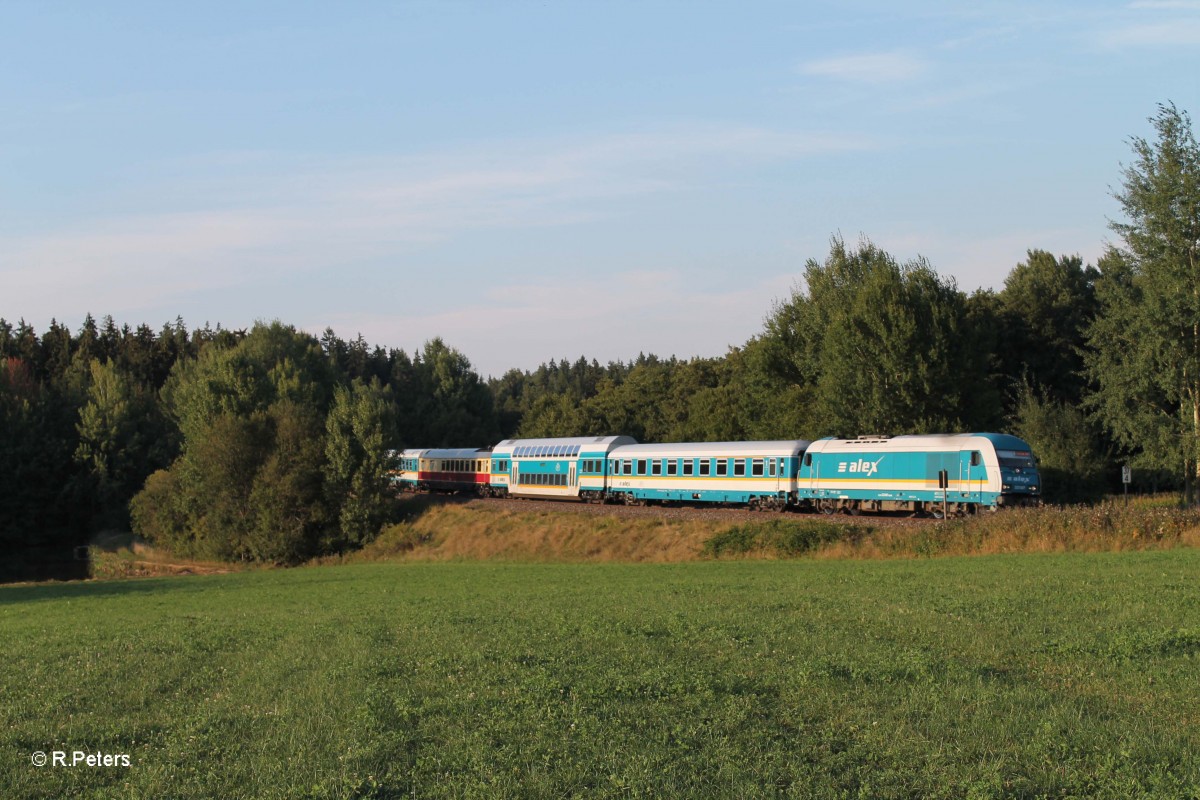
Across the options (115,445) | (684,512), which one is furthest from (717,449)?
(115,445)

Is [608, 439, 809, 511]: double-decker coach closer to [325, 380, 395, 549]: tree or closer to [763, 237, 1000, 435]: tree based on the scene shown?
[763, 237, 1000, 435]: tree

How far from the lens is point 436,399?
355 ft

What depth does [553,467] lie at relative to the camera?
202 feet

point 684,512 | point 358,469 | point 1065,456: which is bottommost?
point 684,512

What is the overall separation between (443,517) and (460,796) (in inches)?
2030

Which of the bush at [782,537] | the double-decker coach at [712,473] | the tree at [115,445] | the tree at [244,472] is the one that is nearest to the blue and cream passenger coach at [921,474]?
the double-decker coach at [712,473]

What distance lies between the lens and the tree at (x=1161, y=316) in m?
47.1

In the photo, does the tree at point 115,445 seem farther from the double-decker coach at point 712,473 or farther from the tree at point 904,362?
the tree at point 904,362

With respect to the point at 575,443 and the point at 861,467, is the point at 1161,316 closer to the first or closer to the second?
the point at 861,467

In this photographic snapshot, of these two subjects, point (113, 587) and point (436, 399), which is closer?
point (113, 587)

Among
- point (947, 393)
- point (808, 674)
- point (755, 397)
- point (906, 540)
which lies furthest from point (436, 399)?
point (808, 674)

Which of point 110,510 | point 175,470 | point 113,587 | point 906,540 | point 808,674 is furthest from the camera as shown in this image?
point 110,510

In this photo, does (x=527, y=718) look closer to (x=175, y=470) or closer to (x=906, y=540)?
(x=906, y=540)

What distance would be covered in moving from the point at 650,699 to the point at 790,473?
118 ft
